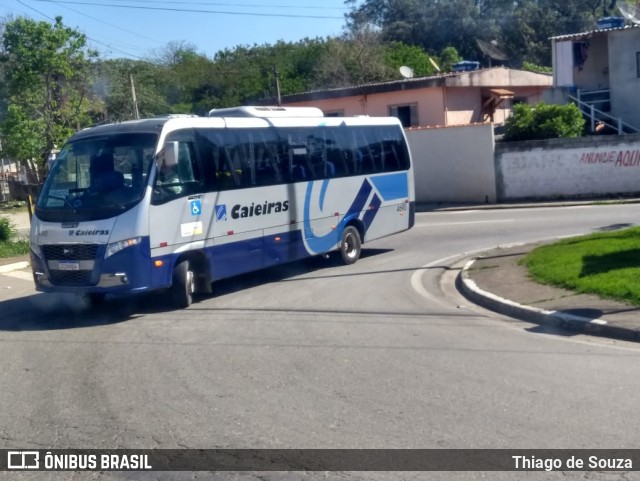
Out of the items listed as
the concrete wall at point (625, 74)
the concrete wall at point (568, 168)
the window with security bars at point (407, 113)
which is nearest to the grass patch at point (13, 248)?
the concrete wall at point (568, 168)

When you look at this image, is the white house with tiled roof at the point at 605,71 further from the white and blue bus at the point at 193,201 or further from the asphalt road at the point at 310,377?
the asphalt road at the point at 310,377

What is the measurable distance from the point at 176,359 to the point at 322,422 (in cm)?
317

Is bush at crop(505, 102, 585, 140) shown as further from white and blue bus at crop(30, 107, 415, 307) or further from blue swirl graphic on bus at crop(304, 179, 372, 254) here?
white and blue bus at crop(30, 107, 415, 307)

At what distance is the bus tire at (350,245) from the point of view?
1809cm

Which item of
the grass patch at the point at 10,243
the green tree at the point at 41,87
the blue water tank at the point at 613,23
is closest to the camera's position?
the grass patch at the point at 10,243

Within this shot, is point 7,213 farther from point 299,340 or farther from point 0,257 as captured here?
A: point 299,340

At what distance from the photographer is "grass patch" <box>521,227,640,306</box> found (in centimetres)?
1200

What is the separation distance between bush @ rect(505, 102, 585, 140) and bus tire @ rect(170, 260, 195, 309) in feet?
65.8

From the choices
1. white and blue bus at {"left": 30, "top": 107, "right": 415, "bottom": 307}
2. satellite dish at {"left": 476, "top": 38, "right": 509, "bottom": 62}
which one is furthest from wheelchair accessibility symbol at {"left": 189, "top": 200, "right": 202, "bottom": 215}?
satellite dish at {"left": 476, "top": 38, "right": 509, "bottom": 62}

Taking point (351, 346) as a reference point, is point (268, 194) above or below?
above

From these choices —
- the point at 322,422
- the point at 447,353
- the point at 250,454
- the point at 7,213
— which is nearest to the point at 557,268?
the point at 447,353

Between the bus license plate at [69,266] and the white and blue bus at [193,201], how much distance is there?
17mm

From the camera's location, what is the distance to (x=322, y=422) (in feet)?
23.9

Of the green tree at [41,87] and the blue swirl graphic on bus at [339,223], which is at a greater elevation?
the green tree at [41,87]
